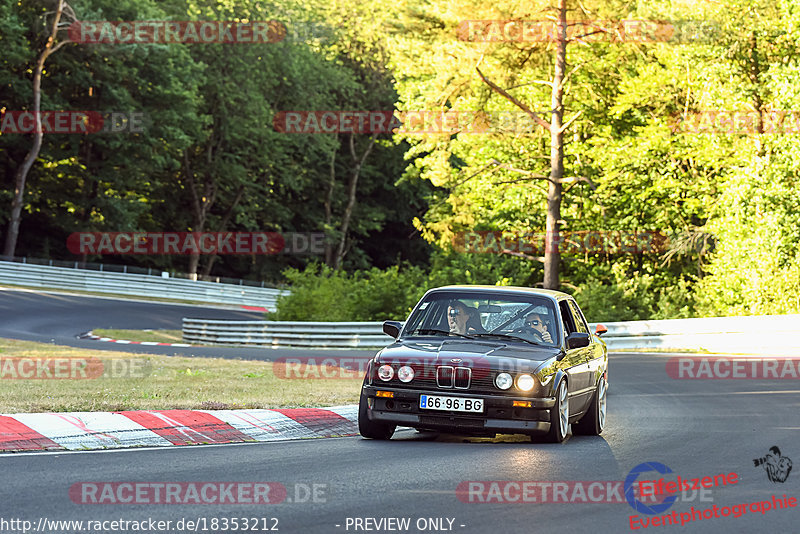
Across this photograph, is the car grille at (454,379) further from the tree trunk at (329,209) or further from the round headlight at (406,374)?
the tree trunk at (329,209)

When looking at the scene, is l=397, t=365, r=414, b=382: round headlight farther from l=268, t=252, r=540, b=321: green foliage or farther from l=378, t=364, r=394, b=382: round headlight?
l=268, t=252, r=540, b=321: green foliage

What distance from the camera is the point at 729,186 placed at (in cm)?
3281

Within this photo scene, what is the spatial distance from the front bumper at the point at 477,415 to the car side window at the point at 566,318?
1489 mm

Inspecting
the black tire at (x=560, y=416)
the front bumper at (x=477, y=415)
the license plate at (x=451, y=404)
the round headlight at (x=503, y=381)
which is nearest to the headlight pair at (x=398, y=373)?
the front bumper at (x=477, y=415)

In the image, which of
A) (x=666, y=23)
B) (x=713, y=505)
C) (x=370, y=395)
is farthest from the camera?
(x=666, y=23)

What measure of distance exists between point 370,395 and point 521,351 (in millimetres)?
1502

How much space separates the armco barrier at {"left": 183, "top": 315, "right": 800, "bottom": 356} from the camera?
2464 centimetres

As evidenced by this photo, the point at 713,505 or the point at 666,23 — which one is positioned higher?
the point at 666,23

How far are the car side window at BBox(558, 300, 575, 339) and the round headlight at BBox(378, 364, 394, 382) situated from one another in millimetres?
2114

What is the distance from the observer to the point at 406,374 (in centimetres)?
1023

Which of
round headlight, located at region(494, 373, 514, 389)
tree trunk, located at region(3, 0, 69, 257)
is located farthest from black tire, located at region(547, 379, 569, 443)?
tree trunk, located at region(3, 0, 69, 257)

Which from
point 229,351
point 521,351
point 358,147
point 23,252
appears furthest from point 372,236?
point 521,351

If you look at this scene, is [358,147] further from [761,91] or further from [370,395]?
[370,395]

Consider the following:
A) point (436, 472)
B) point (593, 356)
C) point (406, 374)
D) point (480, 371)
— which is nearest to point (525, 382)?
point (480, 371)
